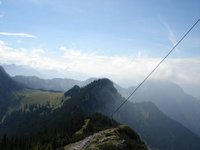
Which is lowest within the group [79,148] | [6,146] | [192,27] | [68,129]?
[6,146]

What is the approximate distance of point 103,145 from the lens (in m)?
82.8

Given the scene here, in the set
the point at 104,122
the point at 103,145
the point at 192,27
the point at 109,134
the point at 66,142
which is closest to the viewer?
the point at 192,27

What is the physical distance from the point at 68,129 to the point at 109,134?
179 feet

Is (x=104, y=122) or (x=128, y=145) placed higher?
(x=128, y=145)

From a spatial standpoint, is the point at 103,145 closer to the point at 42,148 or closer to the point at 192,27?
the point at 42,148

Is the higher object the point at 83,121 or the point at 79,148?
the point at 79,148

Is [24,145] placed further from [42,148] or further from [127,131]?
[127,131]

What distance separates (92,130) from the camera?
130 metres

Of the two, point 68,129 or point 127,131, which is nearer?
point 127,131

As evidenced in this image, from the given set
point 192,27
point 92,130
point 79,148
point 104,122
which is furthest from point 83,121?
point 192,27

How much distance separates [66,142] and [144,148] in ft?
116

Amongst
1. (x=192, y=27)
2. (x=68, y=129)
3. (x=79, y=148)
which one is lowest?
(x=68, y=129)

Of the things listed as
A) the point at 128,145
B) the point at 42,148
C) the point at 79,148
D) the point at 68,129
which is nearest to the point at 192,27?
the point at 128,145

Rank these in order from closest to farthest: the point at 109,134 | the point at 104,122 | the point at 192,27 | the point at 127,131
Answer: the point at 192,27, the point at 109,134, the point at 127,131, the point at 104,122
